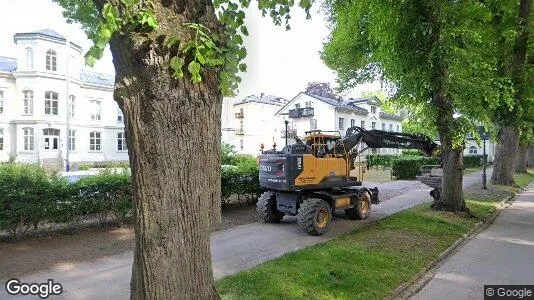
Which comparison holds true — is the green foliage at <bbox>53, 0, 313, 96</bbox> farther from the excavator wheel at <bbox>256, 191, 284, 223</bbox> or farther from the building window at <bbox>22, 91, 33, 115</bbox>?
the building window at <bbox>22, 91, 33, 115</bbox>

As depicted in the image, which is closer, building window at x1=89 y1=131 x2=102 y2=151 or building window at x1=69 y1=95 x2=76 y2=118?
building window at x1=69 y1=95 x2=76 y2=118

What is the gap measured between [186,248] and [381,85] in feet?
50.8

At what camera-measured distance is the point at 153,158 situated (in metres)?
2.90

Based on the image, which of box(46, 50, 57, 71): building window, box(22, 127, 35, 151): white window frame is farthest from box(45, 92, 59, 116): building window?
box(46, 50, 57, 71): building window

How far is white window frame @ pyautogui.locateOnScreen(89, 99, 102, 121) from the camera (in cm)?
3962

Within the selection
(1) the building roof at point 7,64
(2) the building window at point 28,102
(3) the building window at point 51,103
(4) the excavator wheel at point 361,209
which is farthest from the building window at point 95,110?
(4) the excavator wheel at point 361,209

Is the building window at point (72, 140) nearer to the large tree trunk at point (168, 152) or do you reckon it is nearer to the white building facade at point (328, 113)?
the white building facade at point (328, 113)

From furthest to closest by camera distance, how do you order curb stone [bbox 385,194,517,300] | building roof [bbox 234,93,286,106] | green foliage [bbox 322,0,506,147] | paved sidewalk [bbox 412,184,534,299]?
1. building roof [bbox 234,93,286,106]
2. green foliage [bbox 322,0,506,147]
3. paved sidewalk [bbox 412,184,534,299]
4. curb stone [bbox 385,194,517,300]

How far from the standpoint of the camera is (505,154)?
2039cm

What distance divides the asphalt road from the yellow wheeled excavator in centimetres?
45

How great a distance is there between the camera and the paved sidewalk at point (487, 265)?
20.1ft

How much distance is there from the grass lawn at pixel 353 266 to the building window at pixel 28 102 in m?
34.4

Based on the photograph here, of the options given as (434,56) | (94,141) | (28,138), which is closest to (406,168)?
(434,56)

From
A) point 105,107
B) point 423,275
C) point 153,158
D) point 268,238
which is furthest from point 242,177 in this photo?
point 105,107
